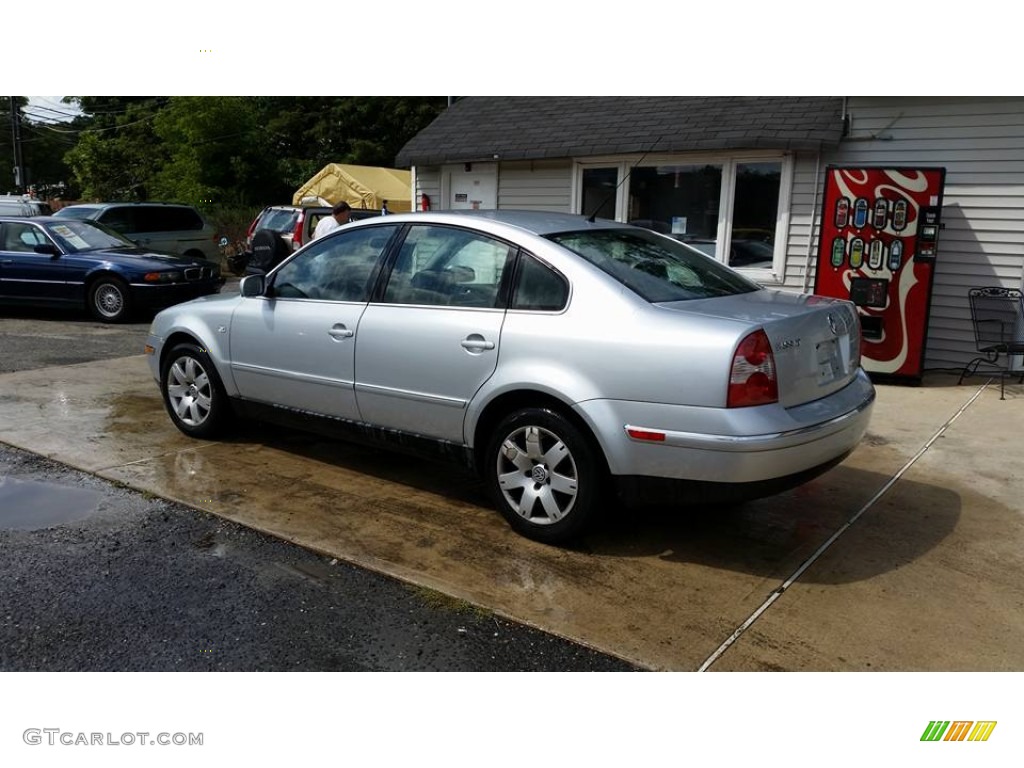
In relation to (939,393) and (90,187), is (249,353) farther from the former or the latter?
(90,187)

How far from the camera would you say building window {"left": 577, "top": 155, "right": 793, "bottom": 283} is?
9602 mm

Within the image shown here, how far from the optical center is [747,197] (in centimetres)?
977

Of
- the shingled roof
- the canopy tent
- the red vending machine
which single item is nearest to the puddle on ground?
the red vending machine

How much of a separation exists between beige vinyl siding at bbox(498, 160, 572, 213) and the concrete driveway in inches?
Result: 243

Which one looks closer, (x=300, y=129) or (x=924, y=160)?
(x=924, y=160)

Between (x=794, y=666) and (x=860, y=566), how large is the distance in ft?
3.50

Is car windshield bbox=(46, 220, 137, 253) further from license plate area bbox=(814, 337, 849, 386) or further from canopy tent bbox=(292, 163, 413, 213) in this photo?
license plate area bbox=(814, 337, 849, 386)

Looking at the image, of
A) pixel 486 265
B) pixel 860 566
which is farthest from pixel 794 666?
pixel 486 265

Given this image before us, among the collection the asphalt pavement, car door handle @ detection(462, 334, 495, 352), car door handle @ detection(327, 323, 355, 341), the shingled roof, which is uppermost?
the shingled roof

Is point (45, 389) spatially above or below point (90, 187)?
below

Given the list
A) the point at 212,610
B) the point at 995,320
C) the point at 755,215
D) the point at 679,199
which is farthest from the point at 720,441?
the point at 679,199

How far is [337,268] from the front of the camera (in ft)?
16.3

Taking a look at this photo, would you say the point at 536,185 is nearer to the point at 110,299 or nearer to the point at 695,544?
the point at 110,299

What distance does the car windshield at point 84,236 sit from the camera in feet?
40.4
